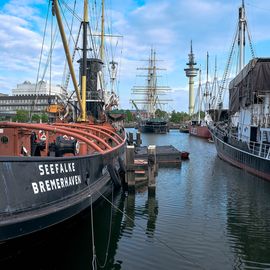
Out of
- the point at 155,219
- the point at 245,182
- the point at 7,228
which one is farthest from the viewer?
the point at 245,182

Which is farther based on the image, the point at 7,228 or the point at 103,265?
the point at 103,265

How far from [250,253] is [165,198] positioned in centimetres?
767

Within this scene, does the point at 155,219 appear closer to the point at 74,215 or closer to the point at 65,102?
the point at 74,215

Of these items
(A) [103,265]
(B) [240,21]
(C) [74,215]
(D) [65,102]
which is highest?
(B) [240,21]

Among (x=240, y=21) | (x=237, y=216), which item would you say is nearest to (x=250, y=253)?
(x=237, y=216)

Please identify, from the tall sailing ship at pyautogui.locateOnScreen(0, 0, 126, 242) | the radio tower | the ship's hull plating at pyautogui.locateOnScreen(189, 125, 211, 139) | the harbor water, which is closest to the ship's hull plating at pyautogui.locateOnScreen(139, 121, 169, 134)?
the ship's hull plating at pyautogui.locateOnScreen(189, 125, 211, 139)

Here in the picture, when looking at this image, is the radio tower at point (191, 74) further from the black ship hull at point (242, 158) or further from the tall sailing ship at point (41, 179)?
the tall sailing ship at point (41, 179)

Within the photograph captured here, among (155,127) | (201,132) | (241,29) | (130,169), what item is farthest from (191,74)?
(130,169)

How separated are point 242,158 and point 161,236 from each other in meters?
18.2

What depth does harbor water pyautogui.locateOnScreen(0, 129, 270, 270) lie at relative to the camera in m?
9.62

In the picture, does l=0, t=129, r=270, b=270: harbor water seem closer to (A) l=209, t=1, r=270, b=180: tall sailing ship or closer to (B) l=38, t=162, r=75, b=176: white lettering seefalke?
(B) l=38, t=162, r=75, b=176: white lettering seefalke

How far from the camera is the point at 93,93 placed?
28.8m

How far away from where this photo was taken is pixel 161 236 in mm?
12273

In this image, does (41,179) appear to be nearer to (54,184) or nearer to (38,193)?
(38,193)
